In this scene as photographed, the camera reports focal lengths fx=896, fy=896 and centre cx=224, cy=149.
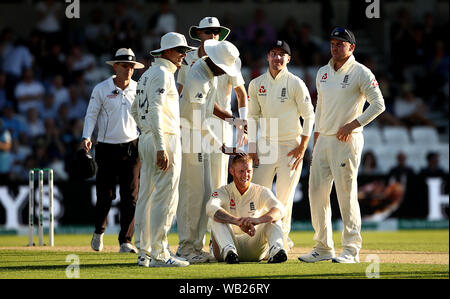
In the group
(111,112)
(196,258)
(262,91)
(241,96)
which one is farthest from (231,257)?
(111,112)

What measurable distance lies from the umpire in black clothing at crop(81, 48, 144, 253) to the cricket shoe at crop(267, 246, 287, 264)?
2.38m

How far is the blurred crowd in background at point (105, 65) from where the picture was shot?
54.0 ft

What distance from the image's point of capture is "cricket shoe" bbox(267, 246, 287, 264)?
886 cm

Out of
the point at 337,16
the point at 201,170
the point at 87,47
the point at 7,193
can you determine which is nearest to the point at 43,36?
the point at 87,47

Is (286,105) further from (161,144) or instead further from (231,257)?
(161,144)

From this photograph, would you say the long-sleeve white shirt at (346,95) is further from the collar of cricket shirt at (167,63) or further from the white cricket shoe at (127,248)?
Result: the white cricket shoe at (127,248)

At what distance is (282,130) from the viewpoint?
9.95 meters

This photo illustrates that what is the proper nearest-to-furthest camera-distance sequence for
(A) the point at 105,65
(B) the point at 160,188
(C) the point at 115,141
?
(B) the point at 160,188, (C) the point at 115,141, (A) the point at 105,65

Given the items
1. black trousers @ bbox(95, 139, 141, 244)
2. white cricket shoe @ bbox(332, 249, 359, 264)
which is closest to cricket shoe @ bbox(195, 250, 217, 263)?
white cricket shoe @ bbox(332, 249, 359, 264)

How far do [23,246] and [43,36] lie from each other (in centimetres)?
783

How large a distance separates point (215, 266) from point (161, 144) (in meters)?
1.38

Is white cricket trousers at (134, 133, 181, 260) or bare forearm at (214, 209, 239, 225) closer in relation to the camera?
white cricket trousers at (134, 133, 181, 260)

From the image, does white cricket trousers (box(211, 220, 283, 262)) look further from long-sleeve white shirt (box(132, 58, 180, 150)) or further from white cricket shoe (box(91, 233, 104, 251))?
white cricket shoe (box(91, 233, 104, 251))
